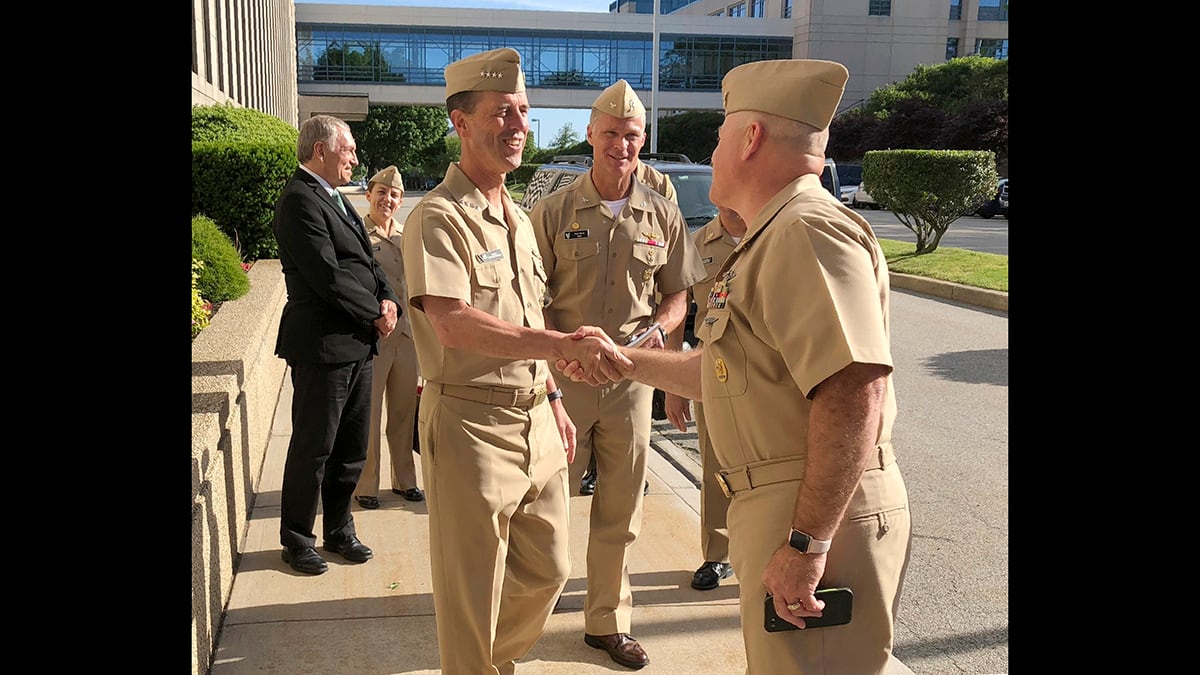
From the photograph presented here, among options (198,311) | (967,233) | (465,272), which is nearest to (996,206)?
(967,233)

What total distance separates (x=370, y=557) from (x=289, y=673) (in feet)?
4.38

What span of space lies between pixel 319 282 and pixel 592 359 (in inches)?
78.6

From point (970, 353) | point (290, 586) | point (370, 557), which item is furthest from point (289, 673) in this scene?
point (970, 353)

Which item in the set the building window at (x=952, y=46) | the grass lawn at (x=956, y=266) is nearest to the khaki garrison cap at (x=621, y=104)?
the grass lawn at (x=956, y=266)

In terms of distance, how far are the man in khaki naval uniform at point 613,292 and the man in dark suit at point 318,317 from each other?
106 cm

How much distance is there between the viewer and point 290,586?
202 inches

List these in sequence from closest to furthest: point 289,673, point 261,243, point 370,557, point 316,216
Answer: point 289,673
point 316,216
point 370,557
point 261,243

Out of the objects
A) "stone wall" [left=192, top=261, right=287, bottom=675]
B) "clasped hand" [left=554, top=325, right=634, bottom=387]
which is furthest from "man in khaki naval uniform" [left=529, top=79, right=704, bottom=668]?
"stone wall" [left=192, top=261, right=287, bottom=675]

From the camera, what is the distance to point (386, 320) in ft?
17.9

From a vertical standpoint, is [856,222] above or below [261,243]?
above

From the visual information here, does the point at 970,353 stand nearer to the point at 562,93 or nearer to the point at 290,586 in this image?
the point at 290,586

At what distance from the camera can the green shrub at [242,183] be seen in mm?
11867

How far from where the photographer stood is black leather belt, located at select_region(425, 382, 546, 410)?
12.0ft

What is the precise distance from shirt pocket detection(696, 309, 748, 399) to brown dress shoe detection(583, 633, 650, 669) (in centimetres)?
204
